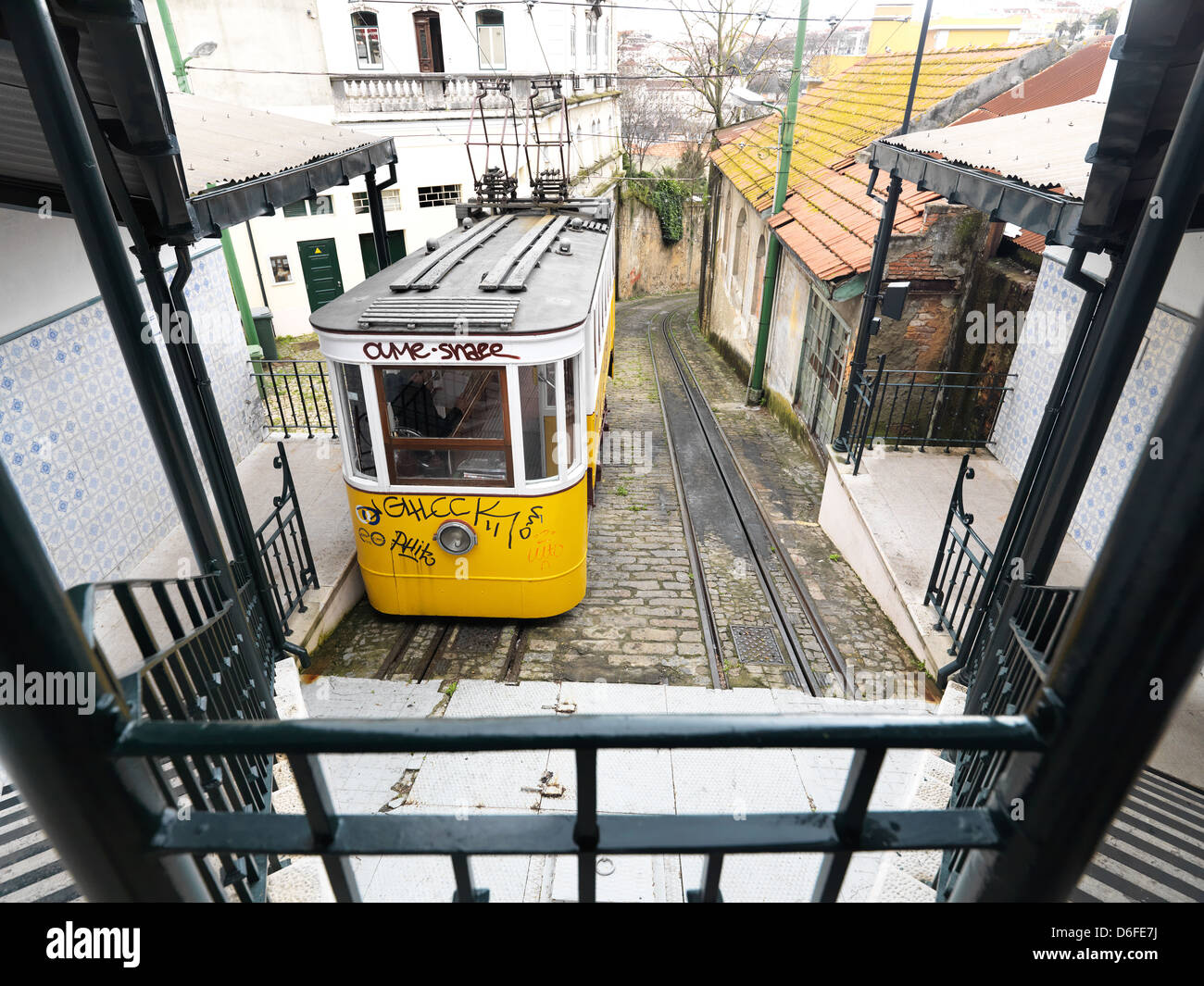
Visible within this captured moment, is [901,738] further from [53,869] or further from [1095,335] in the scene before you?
[1095,335]

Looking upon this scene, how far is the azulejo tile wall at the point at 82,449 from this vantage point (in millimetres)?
5031

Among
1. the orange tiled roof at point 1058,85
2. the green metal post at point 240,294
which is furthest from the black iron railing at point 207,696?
the orange tiled roof at point 1058,85

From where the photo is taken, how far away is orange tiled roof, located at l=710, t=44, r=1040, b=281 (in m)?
9.38

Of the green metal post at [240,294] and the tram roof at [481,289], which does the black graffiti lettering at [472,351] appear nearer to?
the tram roof at [481,289]

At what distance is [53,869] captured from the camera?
252 cm

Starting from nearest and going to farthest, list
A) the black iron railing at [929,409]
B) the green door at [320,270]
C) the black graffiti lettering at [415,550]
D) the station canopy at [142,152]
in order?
the station canopy at [142,152] < the black graffiti lettering at [415,550] < the black iron railing at [929,409] < the green door at [320,270]

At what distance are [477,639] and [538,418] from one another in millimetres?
2150

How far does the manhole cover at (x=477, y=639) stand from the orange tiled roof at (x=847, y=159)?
20.0ft

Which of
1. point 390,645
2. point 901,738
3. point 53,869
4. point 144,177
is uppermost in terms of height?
point 144,177

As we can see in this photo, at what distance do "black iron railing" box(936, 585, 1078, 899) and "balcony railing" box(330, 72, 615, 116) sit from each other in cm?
1830

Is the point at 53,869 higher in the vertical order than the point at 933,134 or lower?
lower
